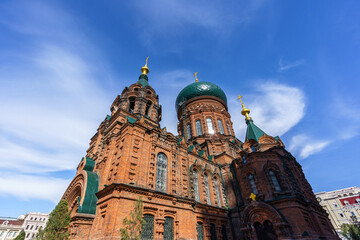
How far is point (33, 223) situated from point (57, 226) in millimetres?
57557

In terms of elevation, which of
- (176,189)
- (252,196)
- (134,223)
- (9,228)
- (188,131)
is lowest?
(134,223)

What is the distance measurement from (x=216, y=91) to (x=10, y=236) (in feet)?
201

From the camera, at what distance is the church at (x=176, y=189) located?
1129 cm

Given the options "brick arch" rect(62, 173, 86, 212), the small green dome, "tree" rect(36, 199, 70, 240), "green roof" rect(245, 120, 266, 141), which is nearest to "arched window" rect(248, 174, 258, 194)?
"green roof" rect(245, 120, 266, 141)

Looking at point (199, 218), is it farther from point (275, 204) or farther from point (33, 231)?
point (33, 231)

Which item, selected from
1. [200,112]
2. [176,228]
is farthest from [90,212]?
[200,112]

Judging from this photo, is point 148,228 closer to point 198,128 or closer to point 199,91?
point 198,128

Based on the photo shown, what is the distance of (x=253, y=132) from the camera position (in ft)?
77.9

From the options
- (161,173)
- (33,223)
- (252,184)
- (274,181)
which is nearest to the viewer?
(161,173)

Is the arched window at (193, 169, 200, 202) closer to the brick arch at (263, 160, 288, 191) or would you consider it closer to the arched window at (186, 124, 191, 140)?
the brick arch at (263, 160, 288, 191)

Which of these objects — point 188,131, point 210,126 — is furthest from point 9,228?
point 210,126

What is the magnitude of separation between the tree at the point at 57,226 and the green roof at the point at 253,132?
2030 centimetres

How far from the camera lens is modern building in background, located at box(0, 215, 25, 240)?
45506 millimetres

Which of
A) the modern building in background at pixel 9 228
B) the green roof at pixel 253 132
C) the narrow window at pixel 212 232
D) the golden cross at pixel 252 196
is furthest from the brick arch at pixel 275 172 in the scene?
the modern building in background at pixel 9 228
